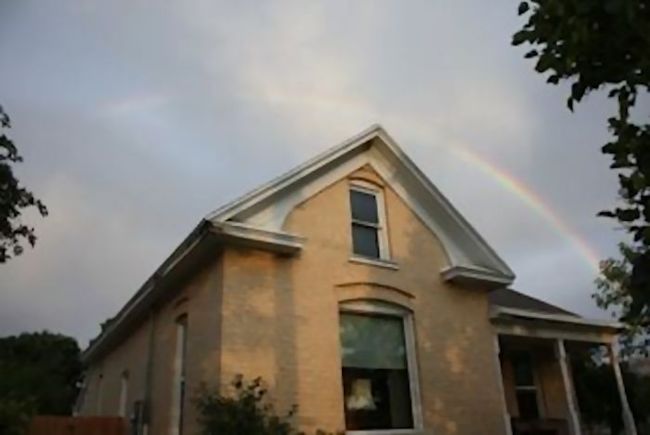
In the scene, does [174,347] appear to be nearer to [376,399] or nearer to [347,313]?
[347,313]

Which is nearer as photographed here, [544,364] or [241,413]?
[241,413]

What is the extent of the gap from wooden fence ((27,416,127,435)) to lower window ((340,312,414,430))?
17.5 ft

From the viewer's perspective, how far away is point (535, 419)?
1325cm

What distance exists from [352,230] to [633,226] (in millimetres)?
6924

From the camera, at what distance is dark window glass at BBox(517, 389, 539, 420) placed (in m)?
13.8

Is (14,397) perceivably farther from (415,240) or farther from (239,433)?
(415,240)

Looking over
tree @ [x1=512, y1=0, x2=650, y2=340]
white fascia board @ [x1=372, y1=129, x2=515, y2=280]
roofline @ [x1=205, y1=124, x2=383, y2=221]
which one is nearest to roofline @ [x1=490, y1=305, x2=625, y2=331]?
white fascia board @ [x1=372, y1=129, x2=515, y2=280]

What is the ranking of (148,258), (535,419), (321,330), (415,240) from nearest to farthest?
1. (321,330)
2. (415,240)
3. (535,419)
4. (148,258)

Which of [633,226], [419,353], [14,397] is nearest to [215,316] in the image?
[14,397]

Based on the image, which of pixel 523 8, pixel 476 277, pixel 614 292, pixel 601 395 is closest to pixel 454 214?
pixel 476 277

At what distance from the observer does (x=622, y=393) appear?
42.7ft

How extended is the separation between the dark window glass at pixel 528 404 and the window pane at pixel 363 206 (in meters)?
6.14

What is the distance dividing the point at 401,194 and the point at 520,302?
569cm

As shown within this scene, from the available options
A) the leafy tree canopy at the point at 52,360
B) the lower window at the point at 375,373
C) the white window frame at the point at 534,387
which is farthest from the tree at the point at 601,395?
the leafy tree canopy at the point at 52,360
